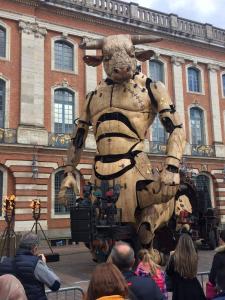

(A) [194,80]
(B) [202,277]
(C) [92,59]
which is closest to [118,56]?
(C) [92,59]

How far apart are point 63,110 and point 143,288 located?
17.8 meters

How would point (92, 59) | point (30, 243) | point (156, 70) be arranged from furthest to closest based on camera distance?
point (156, 70) → point (92, 59) → point (30, 243)

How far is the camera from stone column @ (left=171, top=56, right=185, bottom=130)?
24.0 meters

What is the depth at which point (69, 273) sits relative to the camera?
318 inches

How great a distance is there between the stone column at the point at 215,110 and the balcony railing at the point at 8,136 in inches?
493

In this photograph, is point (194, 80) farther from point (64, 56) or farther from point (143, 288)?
point (143, 288)

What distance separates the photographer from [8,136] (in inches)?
712

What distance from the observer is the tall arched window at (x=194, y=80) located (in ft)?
82.2

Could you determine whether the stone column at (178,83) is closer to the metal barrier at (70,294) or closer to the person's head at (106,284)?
the metal barrier at (70,294)

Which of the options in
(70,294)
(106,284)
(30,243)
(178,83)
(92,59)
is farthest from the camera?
(178,83)

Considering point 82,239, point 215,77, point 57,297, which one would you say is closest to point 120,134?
point 82,239

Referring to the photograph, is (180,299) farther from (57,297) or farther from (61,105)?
(61,105)

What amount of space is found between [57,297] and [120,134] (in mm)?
2769

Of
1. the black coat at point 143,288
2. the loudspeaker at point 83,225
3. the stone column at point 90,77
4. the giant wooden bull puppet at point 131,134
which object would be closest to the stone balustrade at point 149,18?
the stone column at point 90,77
